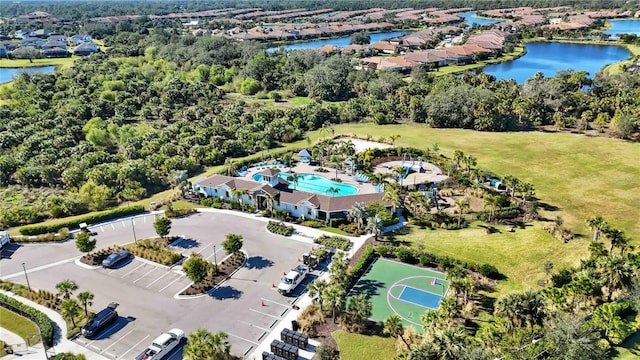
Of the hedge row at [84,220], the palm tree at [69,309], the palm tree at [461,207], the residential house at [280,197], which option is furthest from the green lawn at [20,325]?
the palm tree at [461,207]

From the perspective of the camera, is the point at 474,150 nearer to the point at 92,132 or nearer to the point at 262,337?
the point at 262,337

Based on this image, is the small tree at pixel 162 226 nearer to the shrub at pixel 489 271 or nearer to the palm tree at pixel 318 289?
the palm tree at pixel 318 289

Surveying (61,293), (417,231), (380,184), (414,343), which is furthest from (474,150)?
(61,293)

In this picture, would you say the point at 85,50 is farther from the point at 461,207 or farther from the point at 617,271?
the point at 617,271

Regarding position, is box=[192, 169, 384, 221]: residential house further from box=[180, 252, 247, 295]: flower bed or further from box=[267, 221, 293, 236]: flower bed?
box=[180, 252, 247, 295]: flower bed

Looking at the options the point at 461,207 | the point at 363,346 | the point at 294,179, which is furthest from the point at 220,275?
the point at 461,207
